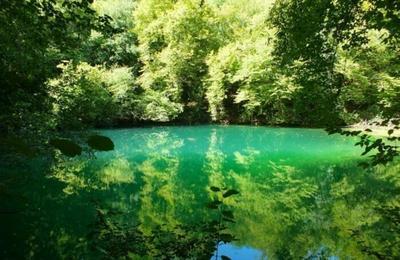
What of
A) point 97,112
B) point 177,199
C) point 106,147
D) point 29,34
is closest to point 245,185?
point 177,199

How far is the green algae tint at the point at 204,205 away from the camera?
530cm

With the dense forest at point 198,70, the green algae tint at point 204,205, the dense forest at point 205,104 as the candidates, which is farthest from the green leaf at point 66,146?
the dense forest at point 198,70

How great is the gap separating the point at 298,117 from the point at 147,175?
13.2m

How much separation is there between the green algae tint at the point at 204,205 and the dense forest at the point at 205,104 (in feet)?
0.21

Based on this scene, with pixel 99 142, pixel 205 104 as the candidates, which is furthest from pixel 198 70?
pixel 99 142

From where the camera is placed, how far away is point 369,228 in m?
6.82

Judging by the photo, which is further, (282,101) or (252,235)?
(282,101)

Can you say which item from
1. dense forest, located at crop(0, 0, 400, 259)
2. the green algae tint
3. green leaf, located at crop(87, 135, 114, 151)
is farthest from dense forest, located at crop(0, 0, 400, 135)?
green leaf, located at crop(87, 135, 114, 151)

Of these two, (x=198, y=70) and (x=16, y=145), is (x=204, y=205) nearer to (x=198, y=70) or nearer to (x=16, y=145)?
(x=16, y=145)

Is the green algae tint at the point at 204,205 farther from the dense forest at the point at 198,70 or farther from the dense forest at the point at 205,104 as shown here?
the dense forest at the point at 198,70

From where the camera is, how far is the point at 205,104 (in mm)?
24266

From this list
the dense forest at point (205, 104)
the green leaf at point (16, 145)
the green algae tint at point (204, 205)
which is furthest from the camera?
the green algae tint at point (204, 205)

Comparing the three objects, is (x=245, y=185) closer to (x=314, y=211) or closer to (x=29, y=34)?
(x=314, y=211)

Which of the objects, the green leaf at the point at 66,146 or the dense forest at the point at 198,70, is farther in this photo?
the dense forest at the point at 198,70
